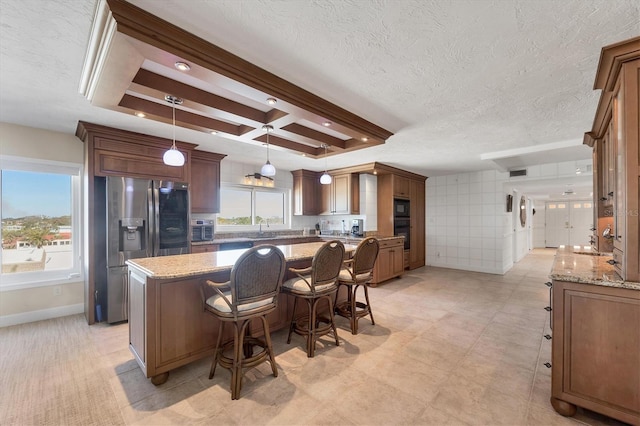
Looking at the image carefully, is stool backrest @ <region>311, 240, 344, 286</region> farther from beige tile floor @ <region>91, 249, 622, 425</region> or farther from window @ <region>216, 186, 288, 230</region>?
window @ <region>216, 186, 288, 230</region>

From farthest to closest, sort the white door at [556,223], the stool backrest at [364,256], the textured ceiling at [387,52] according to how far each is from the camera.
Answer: the white door at [556,223], the stool backrest at [364,256], the textured ceiling at [387,52]

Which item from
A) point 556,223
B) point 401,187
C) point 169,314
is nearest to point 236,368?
point 169,314

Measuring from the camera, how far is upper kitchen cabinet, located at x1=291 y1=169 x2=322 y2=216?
6.09m

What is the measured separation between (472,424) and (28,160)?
524 cm

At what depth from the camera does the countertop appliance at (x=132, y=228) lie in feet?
11.0

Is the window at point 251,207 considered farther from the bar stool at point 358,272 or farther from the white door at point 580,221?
the white door at point 580,221

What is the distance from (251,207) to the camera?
5.61m

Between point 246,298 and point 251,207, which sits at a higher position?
point 251,207

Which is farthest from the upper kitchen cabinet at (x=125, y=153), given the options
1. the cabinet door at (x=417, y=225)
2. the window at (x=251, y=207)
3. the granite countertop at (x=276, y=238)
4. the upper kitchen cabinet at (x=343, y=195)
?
the cabinet door at (x=417, y=225)

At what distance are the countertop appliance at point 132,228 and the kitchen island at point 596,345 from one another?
4.22 metres

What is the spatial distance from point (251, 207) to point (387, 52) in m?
4.32

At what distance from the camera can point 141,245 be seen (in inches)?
140

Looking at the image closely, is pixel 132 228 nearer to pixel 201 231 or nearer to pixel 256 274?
pixel 201 231

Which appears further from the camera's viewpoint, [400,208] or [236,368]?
[400,208]
